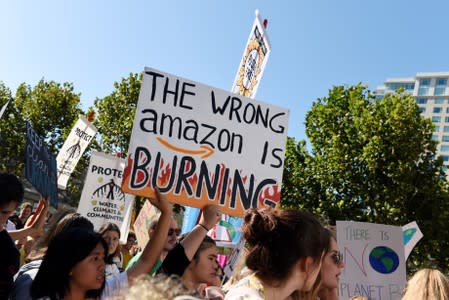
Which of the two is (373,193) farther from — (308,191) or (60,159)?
(60,159)

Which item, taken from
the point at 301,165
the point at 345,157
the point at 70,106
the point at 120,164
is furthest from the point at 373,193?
the point at 70,106

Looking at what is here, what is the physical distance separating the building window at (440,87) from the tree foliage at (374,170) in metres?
94.1

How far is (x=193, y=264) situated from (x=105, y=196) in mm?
4640

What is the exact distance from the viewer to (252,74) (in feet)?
21.0

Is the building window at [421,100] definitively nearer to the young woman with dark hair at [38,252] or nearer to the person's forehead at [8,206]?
the young woman with dark hair at [38,252]

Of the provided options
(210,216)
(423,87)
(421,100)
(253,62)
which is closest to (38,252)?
(210,216)

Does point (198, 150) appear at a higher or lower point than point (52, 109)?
lower

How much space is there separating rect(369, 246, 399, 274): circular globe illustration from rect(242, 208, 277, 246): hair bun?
309 centimetres

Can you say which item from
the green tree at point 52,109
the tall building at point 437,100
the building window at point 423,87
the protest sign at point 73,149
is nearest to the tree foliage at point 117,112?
the green tree at point 52,109

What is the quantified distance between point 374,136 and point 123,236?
15.1m

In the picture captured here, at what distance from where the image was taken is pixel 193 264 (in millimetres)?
A: 3455

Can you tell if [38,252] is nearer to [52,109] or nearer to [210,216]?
[210,216]

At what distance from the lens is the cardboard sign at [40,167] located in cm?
378

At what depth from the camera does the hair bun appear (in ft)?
7.64
